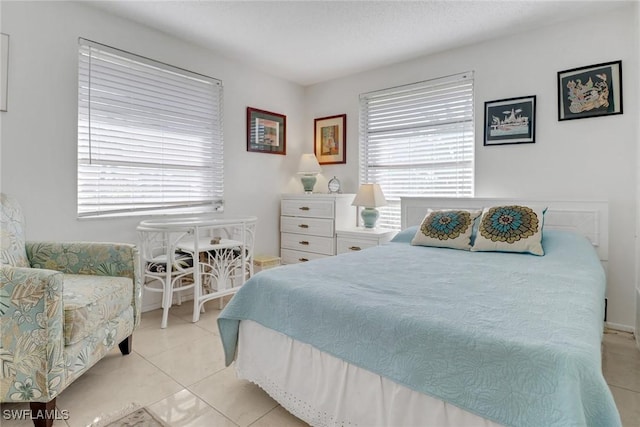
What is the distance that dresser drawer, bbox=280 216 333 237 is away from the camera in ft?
12.4

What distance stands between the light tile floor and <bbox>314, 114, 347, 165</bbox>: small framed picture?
2502 mm

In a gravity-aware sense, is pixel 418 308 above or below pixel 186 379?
above

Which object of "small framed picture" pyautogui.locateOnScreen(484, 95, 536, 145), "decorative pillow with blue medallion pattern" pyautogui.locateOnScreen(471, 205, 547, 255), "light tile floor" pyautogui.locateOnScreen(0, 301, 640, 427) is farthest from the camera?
"small framed picture" pyautogui.locateOnScreen(484, 95, 536, 145)

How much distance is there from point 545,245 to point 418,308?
1567 millimetres

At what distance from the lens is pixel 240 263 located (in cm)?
314

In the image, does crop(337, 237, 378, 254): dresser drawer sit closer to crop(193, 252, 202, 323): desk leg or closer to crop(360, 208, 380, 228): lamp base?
crop(360, 208, 380, 228): lamp base

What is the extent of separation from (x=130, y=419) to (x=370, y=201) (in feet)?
8.53

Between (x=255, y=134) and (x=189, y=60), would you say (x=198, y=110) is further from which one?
(x=255, y=134)

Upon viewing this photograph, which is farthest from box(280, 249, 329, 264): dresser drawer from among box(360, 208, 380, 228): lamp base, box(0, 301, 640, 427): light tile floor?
box(0, 301, 640, 427): light tile floor

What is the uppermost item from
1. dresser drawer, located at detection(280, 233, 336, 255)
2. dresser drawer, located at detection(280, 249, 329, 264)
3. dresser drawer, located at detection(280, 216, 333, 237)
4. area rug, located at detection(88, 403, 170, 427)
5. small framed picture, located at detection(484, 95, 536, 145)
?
small framed picture, located at detection(484, 95, 536, 145)

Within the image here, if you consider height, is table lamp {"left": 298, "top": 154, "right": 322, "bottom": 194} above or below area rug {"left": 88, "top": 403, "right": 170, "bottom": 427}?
above

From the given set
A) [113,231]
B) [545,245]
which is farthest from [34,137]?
[545,245]

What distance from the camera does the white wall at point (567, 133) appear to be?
8.54 feet

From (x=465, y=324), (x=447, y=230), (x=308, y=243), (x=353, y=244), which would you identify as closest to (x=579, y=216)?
(x=447, y=230)
